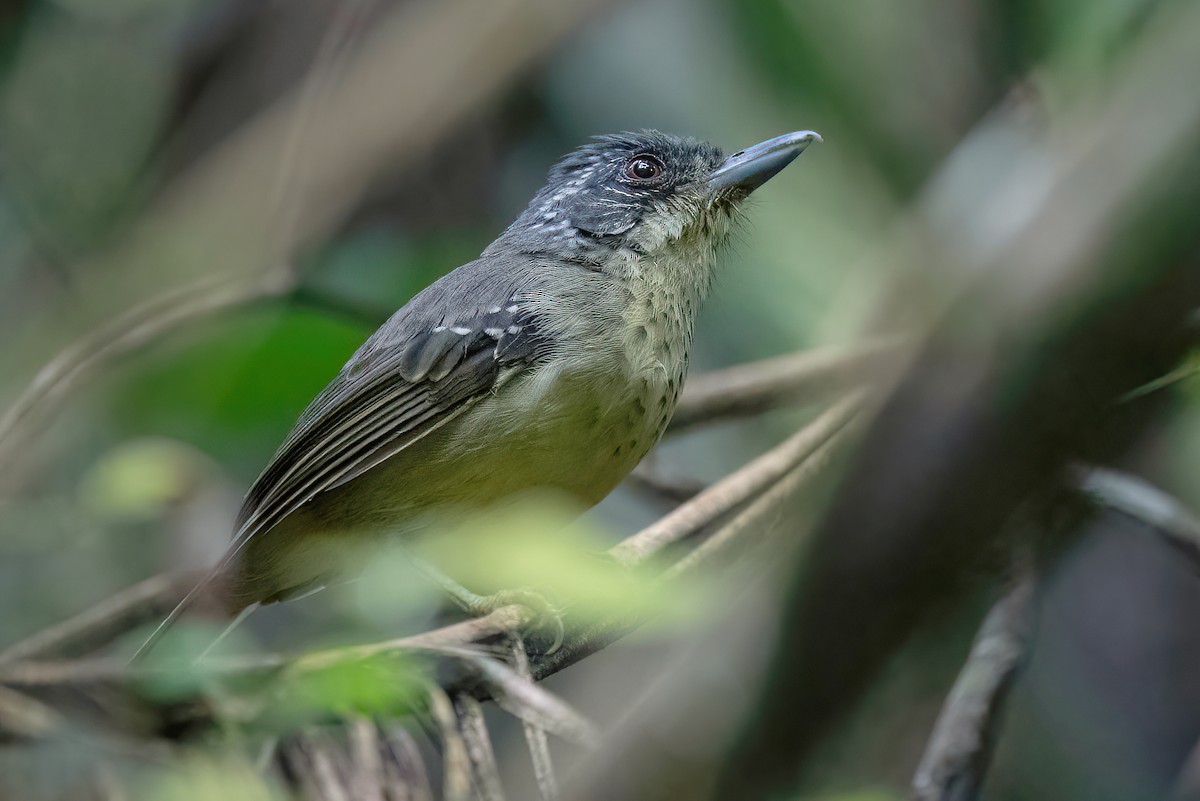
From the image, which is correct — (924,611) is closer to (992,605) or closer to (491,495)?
(992,605)

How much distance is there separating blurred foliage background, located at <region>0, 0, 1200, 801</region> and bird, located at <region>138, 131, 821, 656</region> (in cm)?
29

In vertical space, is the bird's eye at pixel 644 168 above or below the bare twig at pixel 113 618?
above

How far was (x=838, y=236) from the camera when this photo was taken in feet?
14.8

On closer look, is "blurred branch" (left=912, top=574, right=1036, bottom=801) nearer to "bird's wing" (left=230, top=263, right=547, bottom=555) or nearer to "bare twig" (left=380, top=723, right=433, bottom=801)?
"bare twig" (left=380, top=723, right=433, bottom=801)

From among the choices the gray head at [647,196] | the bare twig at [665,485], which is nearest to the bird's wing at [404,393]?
the gray head at [647,196]

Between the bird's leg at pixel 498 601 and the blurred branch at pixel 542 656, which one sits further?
the bird's leg at pixel 498 601

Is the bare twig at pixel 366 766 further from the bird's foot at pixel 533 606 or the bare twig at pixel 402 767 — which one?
the bird's foot at pixel 533 606

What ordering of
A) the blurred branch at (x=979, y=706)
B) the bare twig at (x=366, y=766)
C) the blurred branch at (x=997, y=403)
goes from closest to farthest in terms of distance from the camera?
the blurred branch at (x=997, y=403) → the blurred branch at (x=979, y=706) → the bare twig at (x=366, y=766)

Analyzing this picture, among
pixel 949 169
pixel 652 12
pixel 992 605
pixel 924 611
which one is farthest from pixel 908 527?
pixel 652 12

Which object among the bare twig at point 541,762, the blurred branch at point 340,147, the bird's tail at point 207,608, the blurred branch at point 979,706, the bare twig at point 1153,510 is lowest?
the blurred branch at point 979,706

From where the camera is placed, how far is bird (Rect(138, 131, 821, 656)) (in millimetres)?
2838

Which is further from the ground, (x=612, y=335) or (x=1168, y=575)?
(x=612, y=335)

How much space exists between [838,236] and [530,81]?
5.07 ft

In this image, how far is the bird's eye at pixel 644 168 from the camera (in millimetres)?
3383
